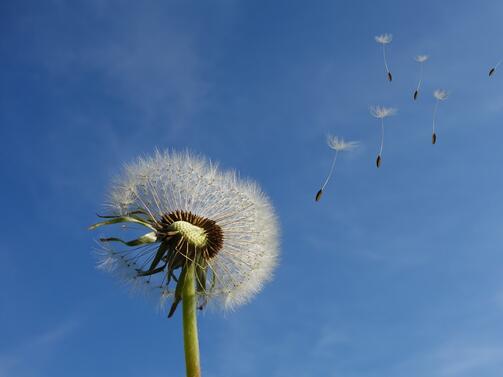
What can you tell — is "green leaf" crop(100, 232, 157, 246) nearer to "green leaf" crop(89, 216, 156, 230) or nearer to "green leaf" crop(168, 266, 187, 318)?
"green leaf" crop(89, 216, 156, 230)

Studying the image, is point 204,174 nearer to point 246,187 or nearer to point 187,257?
point 246,187

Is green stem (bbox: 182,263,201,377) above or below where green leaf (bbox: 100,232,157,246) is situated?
below

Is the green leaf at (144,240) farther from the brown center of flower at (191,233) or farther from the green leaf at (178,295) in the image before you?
the green leaf at (178,295)

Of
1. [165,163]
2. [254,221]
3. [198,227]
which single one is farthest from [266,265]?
[165,163]

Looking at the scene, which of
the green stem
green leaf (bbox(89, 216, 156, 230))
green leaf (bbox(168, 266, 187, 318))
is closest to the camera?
the green stem

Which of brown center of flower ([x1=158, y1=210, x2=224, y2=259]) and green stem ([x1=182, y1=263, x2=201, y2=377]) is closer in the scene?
green stem ([x1=182, y1=263, x2=201, y2=377])

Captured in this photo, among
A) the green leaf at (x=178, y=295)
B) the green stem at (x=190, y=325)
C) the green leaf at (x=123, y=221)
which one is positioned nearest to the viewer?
the green stem at (x=190, y=325)

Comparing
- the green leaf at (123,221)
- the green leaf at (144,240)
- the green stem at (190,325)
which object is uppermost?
the green leaf at (123,221)

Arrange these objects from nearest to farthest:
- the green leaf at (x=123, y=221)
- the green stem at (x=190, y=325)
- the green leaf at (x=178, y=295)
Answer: the green stem at (x=190, y=325) → the green leaf at (x=178, y=295) → the green leaf at (x=123, y=221)
